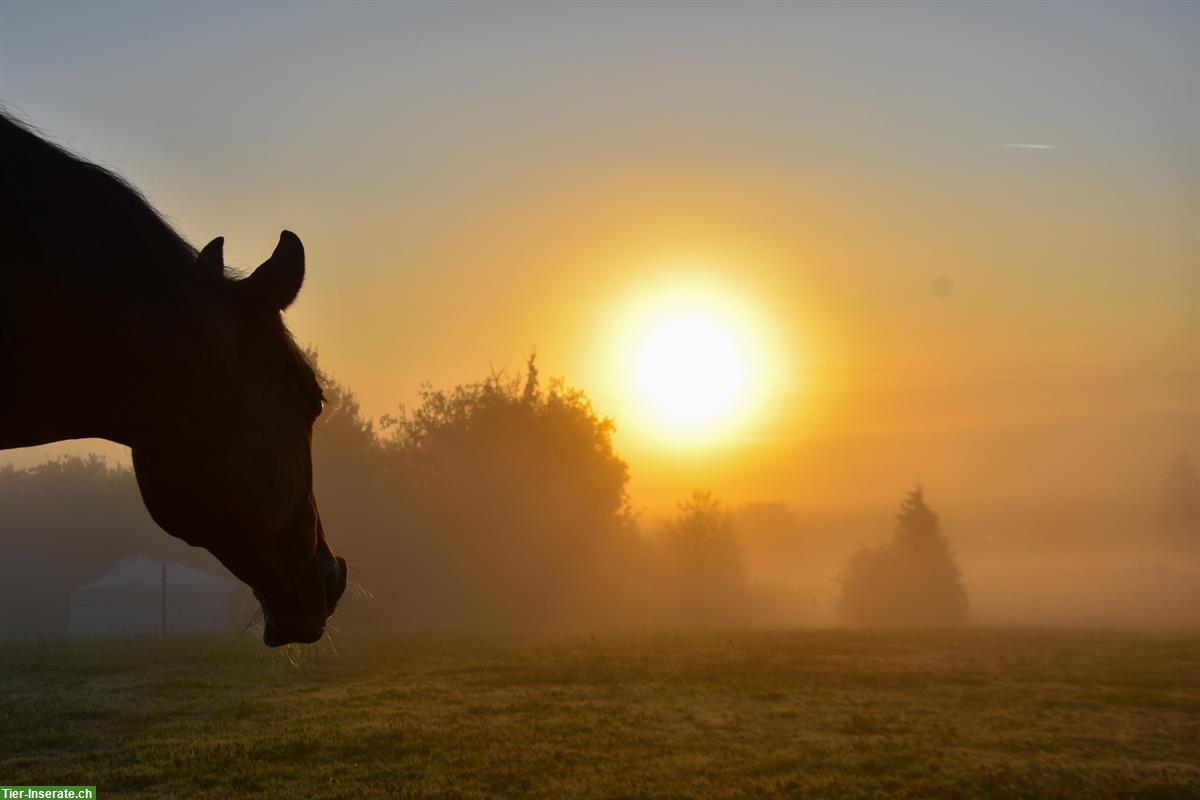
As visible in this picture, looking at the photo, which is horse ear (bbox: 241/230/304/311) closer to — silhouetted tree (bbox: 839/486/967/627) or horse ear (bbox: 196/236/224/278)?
horse ear (bbox: 196/236/224/278)

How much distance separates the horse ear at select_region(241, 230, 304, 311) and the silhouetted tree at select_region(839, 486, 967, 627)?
7103 centimetres

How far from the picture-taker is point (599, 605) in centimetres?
5119

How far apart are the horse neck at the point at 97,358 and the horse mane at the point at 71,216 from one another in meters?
0.05

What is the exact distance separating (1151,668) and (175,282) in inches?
870

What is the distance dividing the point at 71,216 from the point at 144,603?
45.9m

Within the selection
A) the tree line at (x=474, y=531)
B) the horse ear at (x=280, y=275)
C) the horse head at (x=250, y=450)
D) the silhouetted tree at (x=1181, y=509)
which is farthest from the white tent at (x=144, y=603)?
the silhouetted tree at (x=1181, y=509)

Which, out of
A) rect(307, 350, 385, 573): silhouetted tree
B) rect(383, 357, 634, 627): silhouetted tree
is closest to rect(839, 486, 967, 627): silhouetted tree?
rect(383, 357, 634, 627): silhouetted tree

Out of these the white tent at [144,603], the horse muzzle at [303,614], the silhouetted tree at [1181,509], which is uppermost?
the silhouetted tree at [1181,509]

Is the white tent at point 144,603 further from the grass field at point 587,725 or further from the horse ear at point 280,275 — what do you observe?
the horse ear at point 280,275

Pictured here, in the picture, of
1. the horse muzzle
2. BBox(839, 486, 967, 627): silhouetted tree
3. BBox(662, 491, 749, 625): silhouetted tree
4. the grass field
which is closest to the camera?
the horse muzzle

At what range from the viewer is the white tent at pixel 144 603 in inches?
1660

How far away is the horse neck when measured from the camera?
6.21 ft

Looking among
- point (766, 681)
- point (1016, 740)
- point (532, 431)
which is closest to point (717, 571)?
point (532, 431)

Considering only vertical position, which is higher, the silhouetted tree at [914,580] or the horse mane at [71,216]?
the silhouetted tree at [914,580]
